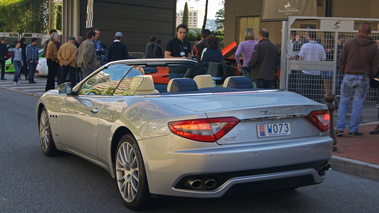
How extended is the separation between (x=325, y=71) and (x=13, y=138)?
20.7 ft

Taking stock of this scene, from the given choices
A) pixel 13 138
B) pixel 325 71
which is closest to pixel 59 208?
pixel 13 138

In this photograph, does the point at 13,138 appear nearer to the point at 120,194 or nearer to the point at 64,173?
the point at 64,173

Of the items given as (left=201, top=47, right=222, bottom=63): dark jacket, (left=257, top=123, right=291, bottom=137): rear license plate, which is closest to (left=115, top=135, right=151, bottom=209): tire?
(left=257, top=123, right=291, bottom=137): rear license plate

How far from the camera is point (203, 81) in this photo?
5586mm

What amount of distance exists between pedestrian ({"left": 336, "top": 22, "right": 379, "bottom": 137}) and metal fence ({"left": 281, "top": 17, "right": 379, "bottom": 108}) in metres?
2.10

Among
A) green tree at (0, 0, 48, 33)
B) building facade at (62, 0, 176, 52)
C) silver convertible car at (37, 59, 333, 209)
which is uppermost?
green tree at (0, 0, 48, 33)

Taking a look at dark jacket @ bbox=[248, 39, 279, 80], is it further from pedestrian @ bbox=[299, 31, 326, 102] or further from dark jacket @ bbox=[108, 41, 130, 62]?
dark jacket @ bbox=[108, 41, 130, 62]

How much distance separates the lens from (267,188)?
417cm

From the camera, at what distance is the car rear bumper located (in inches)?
157

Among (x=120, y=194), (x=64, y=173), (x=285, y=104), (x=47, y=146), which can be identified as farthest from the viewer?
(x=47, y=146)

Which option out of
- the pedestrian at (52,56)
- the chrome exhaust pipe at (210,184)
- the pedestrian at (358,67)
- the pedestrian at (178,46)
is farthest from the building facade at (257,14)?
the chrome exhaust pipe at (210,184)

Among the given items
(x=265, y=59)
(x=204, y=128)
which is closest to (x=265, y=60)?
(x=265, y=59)

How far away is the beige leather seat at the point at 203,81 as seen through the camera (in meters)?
5.54

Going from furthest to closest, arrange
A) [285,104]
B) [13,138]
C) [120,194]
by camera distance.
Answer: [13,138], [120,194], [285,104]
